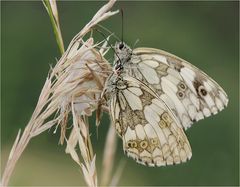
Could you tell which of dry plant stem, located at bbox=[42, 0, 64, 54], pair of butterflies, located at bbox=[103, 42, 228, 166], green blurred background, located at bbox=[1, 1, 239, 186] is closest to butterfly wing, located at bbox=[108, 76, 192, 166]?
pair of butterflies, located at bbox=[103, 42, 228, 166]

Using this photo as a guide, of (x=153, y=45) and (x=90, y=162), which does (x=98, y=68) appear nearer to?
(x=90, y=162)

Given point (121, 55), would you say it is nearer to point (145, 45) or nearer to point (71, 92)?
point (71, 92)

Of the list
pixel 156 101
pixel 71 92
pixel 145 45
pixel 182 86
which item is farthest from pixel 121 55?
pixel 145 45

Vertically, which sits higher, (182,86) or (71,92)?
(71,92)

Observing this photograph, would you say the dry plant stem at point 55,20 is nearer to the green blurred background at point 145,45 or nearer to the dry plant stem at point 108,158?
the dry plant stem at point 108,158

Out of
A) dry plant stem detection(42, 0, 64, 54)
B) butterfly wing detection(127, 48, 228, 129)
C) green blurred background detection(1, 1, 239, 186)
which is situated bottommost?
green blurred background detection(1, 1, 239, 186)

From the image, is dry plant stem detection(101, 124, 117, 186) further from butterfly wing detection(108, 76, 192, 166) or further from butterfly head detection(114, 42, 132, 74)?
butterfly head detection(114, 42, 132, 74)
